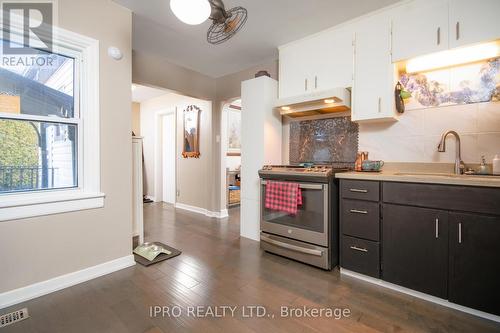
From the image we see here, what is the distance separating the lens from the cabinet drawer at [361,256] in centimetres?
198

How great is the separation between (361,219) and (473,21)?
5.76ft

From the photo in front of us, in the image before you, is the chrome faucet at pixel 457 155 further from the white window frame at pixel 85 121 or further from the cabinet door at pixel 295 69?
the white window frame at pixel 85 121

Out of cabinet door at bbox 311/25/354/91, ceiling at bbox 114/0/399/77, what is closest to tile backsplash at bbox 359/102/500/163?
cabinet door at bbox 311/25/354/91

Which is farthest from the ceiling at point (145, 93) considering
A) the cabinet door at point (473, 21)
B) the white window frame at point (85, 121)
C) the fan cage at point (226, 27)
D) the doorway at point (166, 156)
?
the cabinet door at point (473, 21)

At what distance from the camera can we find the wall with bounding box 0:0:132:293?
5.75ft

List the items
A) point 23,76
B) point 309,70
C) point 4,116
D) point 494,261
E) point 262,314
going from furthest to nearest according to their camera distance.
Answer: point 309,70 < point 23,76 < point 4,116 < point 262,314 < point 494,261

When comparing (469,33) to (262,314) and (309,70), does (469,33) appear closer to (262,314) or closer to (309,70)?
(309,70)

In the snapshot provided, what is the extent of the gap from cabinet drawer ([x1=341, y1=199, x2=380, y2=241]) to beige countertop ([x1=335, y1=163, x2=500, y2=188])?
0.77ft

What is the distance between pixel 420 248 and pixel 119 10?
3.30m

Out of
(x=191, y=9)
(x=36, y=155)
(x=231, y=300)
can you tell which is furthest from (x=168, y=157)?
(x=191, y=9)

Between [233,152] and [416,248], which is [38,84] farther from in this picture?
[233,152]

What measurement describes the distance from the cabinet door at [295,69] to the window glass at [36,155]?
2.28 m

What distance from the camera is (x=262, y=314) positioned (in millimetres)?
1625

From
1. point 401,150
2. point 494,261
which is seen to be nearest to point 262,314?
point 494,261
